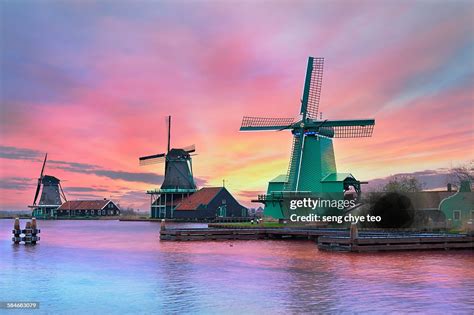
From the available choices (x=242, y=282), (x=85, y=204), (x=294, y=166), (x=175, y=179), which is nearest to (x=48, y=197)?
(x=85, y=204)

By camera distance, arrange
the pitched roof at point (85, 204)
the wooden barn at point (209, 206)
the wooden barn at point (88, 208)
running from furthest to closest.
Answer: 1. the pitched roof at point (85, 204)
2. the wooden barn at point (88, 208)
3. the wooden barn at point (209, 206)

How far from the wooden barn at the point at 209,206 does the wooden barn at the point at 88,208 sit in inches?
1627

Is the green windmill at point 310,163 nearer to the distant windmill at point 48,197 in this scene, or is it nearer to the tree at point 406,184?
the tree at point 406,184

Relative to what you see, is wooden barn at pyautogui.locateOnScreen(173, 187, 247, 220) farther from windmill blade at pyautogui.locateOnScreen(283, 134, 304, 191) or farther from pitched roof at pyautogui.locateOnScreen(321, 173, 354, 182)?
pitched roof at pyautogui.locateOnScreen(321, 173, 354, 182)

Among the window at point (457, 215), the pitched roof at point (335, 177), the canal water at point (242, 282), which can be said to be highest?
the pitched roof at point (335, 177)

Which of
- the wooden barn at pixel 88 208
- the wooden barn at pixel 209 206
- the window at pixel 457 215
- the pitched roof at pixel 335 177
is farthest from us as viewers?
the wooden barn at pixel 88 208

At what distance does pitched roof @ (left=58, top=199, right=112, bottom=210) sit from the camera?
138875 millimetres

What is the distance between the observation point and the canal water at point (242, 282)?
17.0 metres

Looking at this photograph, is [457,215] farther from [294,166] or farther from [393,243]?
[393,243]

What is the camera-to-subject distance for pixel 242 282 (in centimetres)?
2181

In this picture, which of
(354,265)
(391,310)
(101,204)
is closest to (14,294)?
(391,310)

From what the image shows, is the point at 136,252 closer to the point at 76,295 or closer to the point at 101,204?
the point at 76,295

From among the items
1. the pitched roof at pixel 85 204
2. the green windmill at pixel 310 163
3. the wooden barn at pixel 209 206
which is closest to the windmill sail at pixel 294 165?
the green windmill at pixel 310 163

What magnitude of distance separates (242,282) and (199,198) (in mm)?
79493
